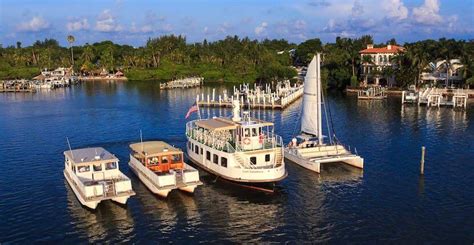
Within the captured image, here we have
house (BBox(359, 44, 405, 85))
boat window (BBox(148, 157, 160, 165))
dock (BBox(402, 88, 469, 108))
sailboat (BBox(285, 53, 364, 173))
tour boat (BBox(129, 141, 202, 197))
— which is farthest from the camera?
house (BBox(359, 44, 405, 85))

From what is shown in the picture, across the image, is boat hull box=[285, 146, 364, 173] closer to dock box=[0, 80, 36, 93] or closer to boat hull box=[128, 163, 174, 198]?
boat hull box=[128, 163, 174, 198]

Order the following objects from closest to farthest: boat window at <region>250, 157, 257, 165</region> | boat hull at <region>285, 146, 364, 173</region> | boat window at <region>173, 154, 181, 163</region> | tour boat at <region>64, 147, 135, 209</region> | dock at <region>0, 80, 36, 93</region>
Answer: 1. tour boat at <region>64, 147, 135, 209</region>
2. boat window at <region>173, 154, 181, 163</region>
3. boat window at <region>250, 157, 257, 165</region>
4. boat hull at <region>285, 146, 364, 173</region>
5. dock at <region>0, 80, 36, 93</region>

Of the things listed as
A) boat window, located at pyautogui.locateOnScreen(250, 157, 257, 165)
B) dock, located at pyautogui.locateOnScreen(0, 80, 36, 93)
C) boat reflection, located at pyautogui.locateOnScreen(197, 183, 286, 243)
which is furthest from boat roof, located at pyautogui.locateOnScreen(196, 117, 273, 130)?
dock, located at pyautogui.locateOnScreen(0, 80, 36, 93)

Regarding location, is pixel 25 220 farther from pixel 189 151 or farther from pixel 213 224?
pixel 189 151

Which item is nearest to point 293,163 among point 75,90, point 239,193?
point 239,193

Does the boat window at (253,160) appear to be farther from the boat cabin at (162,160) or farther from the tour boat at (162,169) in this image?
the boat cabin at (162,160)

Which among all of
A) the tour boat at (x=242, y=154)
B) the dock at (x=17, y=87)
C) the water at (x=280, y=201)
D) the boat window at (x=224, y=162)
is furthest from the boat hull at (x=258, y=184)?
the dock at (x=17, y=87)
